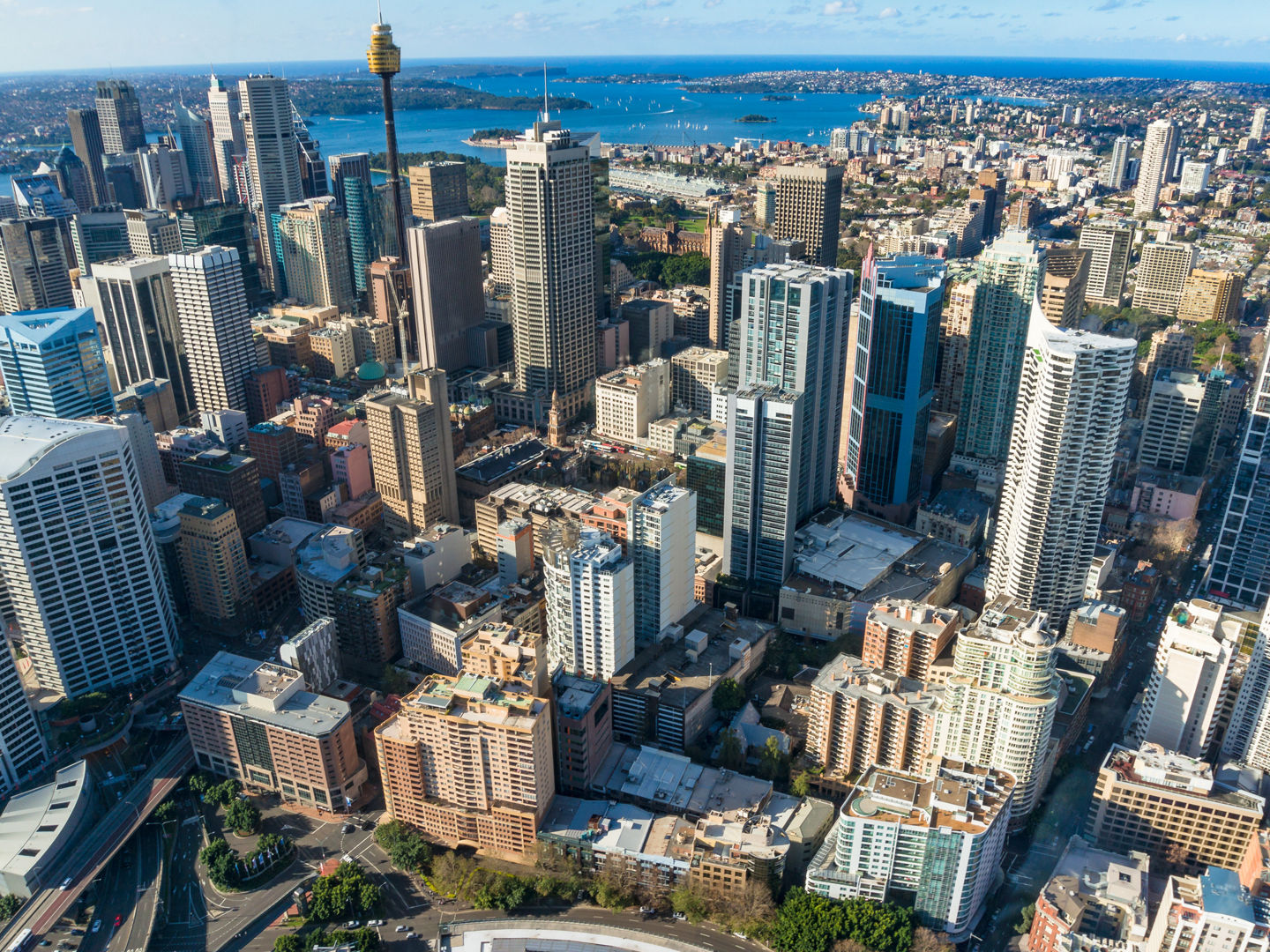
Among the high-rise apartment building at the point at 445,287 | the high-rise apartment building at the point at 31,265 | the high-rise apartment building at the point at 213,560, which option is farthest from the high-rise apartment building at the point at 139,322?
the high-rise apartment building at the point at 213,560

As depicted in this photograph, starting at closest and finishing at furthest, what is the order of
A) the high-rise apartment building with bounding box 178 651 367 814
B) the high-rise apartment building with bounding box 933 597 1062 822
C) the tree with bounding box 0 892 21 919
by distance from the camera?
the tree with bounding box 0 892 21 919 → the high-rise apartment building with bounding box 933 597 1062 822 → the high-rise apartment building with bounding box 178 651 367 814

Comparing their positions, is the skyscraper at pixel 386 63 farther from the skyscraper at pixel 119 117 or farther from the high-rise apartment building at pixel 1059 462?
the skyscraper at pixel 119 117

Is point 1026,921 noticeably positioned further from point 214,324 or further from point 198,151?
point 198,151

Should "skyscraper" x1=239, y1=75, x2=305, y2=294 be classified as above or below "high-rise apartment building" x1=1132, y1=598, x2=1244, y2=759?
above

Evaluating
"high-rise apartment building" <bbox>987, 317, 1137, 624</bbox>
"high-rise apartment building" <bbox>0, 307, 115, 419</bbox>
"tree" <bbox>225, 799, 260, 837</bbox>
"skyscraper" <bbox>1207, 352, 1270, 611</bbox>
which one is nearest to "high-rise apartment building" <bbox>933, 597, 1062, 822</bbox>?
"high-rise apartment building" <bbox>987, 317, 1137, 624</bbox>

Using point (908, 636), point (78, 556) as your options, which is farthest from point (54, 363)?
point (908, 636)

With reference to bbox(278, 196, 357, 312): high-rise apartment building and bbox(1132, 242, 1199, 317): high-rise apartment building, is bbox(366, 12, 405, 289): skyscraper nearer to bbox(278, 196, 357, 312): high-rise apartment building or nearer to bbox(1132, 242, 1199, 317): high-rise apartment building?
bbox(278, 196, 357, 312): high-rise apartment building
